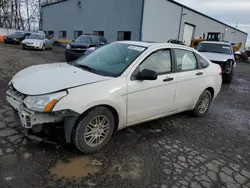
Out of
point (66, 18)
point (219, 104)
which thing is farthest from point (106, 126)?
point (66, 18)

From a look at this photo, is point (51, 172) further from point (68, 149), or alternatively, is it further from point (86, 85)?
point (86, 85)

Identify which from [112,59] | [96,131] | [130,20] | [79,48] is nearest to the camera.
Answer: [96,131]

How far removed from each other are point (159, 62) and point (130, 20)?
16.5m

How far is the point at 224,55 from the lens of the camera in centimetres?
990

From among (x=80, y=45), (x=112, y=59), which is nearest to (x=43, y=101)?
(x=112, y=59)

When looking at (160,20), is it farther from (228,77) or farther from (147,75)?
(147,75)

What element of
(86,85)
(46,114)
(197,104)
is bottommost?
(197,104)

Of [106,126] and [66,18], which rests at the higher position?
[66,18]

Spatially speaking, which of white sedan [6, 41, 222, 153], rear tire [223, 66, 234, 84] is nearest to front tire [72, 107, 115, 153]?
white sedan [6, 41, 222, 153]

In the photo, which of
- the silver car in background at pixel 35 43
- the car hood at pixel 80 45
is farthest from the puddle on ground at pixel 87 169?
the silver car in background at pixel 35 43

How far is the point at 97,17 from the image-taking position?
22.8 metres

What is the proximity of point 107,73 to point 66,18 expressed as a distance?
27159 millimetres

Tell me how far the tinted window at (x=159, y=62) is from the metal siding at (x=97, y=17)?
15139 millimetres

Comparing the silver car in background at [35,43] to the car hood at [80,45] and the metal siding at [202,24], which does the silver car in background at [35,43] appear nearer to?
the car hood at [80,45]
